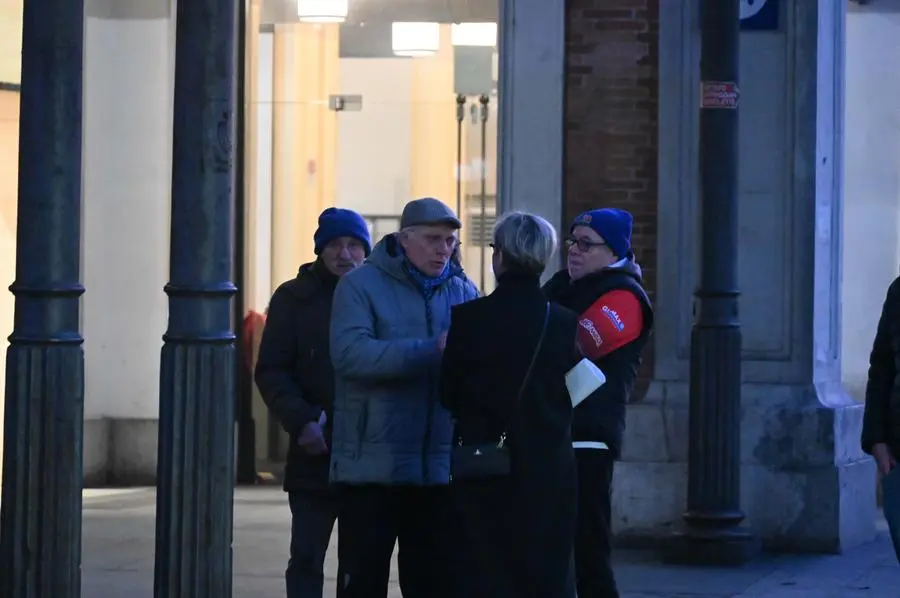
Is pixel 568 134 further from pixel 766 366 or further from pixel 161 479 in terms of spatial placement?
pixel 161 479

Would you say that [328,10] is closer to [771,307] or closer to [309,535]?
[771,307]

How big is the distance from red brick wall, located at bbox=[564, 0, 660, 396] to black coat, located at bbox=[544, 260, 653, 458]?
12.6ft

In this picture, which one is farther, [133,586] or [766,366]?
[766,366]

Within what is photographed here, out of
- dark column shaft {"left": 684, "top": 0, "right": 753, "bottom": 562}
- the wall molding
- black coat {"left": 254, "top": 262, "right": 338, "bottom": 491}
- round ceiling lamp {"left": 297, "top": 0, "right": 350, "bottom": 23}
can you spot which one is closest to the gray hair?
black coat {"left": 254, "top": 262, "right": 338, "bottom": 491}

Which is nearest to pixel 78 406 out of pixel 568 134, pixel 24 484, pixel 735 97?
pixel 24 484

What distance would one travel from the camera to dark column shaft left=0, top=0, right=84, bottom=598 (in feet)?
19.4

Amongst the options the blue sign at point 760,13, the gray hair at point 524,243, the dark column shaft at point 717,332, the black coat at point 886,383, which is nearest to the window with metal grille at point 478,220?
the blue sign at point 760,13

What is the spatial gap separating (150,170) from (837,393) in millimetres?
4924

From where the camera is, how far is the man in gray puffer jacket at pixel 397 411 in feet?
19.9

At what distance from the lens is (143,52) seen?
43.7ft

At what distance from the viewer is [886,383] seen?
669 centimetres

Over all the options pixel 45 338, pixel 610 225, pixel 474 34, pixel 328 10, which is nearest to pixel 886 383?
pixel 610 225

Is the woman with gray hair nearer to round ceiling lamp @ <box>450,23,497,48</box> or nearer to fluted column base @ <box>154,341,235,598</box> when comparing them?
fluted column base @ <box>154,341,235,598</box>

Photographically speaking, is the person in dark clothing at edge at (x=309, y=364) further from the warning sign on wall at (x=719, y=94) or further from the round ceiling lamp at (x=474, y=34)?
the round ceiling lamp at (x=474, y=34)
